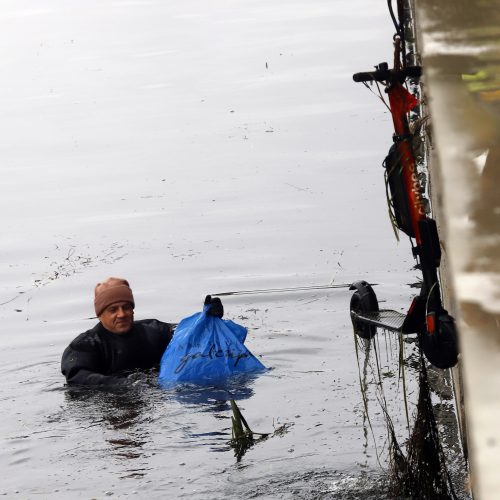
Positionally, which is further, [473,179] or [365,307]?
[365,307]

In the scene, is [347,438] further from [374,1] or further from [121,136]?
[374,1]

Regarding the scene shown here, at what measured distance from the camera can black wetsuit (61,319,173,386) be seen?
8680 mm

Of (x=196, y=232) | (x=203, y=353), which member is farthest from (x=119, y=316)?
(x=196, y=232)

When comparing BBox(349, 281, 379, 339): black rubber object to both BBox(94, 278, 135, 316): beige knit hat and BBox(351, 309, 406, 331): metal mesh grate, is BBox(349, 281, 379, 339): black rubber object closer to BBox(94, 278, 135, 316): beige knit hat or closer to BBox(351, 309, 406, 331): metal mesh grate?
BBox(351, 309, 406, 331): metal mesh grate

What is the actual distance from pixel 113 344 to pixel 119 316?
245mm

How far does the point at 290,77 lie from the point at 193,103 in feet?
6.04

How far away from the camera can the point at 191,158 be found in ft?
52.6

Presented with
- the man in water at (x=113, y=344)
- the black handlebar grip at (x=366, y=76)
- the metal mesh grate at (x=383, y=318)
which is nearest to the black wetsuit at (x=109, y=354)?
the man in water at (x=113, y=344)

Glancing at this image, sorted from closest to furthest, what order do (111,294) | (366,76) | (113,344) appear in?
(366,76) < (111,294) < (113,344)

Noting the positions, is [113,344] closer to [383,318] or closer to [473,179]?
[383,318]

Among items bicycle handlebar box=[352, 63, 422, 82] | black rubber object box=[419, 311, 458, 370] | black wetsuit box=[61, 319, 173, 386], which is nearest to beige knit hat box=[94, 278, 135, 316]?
black wetsuit box=[61, 319, 173, 386]

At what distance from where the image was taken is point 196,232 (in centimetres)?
1284

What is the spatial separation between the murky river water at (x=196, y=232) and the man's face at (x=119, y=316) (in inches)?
22.0

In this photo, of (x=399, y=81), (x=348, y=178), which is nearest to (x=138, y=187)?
(x=348, y=178)
